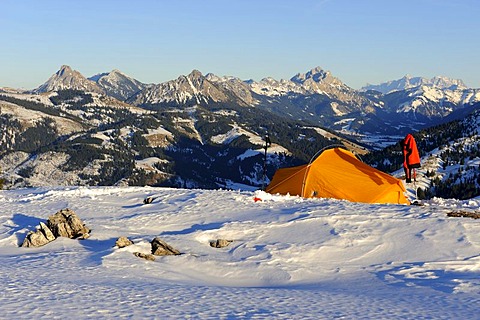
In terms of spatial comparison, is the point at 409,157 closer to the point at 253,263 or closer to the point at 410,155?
the point at 410,155

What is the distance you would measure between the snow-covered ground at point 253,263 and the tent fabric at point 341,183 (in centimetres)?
371

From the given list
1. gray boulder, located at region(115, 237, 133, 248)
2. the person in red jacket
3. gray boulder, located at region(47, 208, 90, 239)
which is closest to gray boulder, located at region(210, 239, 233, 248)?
gray boulder, located at region(115, 237, 133, 248)

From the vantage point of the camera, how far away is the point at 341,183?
31.5 metres

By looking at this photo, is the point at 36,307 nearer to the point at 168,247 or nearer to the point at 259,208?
the point at 168,247

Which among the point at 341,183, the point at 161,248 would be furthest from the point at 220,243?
the point at 341,183

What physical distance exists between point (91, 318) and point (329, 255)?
10.6 metres

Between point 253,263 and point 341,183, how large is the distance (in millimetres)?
15601

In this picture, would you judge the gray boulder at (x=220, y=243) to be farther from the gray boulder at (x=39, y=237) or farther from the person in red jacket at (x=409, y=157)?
the person in red jacket at (x=409, y=157)

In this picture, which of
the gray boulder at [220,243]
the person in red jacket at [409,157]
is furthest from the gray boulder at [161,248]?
the person in red jacket at [409,157]

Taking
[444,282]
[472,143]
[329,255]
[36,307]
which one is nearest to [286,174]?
[329,255]

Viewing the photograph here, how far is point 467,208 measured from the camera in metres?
25.2

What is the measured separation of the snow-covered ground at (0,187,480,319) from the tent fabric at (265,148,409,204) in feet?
12.2

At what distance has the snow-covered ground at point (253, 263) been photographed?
11.6 meters

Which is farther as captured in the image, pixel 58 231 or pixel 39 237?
pixel 58 231
